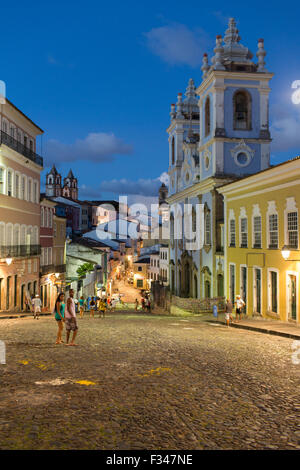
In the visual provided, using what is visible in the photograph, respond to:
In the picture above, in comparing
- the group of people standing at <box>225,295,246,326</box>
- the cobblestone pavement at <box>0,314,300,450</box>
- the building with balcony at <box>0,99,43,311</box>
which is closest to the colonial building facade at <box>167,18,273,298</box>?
the group of people standing at <box>225,295,246,326</box>

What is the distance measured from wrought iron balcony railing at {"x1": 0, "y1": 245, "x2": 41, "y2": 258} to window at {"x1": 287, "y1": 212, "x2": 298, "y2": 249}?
55.2 feet

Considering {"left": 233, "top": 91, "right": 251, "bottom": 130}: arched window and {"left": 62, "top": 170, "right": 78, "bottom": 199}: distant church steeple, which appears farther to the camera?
{"left": 62, "top": 170, "right": 78, "bottom": 199}: distant church steeple

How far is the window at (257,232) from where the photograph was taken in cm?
2533

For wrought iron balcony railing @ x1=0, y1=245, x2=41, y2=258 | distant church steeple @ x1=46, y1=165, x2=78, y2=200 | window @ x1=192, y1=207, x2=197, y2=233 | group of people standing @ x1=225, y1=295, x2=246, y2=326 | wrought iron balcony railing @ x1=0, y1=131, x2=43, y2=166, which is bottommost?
group of people standing @ x1=225, y1=295, x2=246, y2=326

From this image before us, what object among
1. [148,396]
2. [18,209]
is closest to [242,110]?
[18,209]

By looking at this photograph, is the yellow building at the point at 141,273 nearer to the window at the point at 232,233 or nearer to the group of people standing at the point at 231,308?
the window at the point at 232,233

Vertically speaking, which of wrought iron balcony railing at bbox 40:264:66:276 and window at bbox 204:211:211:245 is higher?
window at bbox 204:211:211:245

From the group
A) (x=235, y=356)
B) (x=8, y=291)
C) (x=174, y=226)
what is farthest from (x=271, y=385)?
(x=174, y=226)

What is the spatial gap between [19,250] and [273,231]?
700 inches

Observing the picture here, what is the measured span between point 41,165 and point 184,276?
18.3m

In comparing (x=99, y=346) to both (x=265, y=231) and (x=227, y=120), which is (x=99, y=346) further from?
(x=227, y=120)

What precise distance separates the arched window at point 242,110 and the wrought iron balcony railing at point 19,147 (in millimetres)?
15600

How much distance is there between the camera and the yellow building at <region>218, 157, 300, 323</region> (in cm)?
2100

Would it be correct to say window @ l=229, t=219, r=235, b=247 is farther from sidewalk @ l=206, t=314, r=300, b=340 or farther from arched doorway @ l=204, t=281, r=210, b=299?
arched doorway @ l=204, t=281, r=210, b=299
